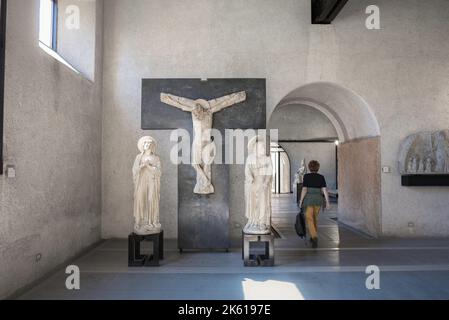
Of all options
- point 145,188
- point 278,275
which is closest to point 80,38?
point 145,188

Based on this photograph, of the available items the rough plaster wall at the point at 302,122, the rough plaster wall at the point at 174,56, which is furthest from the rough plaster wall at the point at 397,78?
the rough plaster wall at the point at 302,122

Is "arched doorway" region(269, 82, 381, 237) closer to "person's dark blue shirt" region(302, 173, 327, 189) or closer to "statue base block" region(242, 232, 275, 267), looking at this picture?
"person's dark blue shirt" region(302, 173, 327, 189)

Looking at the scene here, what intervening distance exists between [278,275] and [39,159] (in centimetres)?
384

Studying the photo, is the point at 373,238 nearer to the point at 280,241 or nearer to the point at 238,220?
the point at 280,241

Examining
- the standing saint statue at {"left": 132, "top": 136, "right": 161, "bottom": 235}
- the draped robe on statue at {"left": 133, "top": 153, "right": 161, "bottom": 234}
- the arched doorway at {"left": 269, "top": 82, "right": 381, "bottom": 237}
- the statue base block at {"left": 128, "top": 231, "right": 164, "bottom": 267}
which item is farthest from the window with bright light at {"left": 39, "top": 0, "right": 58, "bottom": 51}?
the arched doorway at {"left": 269, "top": 82, "right": 381, "bottom": 237}

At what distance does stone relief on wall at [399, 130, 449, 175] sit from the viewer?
746 cm

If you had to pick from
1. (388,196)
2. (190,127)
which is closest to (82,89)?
(190,127)

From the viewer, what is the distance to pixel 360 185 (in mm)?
8742

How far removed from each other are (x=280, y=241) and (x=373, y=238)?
211cm

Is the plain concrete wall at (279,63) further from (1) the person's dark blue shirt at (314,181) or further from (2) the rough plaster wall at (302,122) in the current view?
(2) the rough plaster wall at (302,122)

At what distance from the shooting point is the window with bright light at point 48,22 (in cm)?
663

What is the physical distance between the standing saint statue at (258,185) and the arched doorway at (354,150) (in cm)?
290

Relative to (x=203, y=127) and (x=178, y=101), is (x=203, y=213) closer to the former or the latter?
A: (x=203, y=127)
